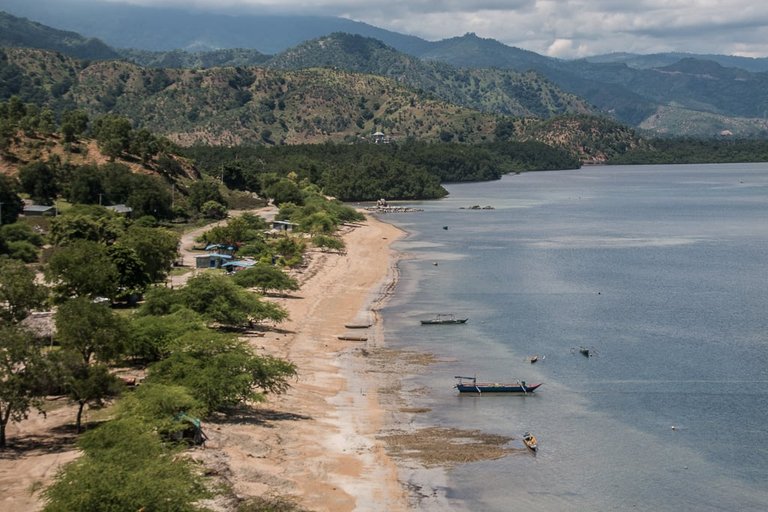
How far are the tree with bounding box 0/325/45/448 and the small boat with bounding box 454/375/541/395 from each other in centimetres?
2023

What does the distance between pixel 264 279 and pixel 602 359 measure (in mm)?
25042

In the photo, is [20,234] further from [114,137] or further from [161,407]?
[161,407]

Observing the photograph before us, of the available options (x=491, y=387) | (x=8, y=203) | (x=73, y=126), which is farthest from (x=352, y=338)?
(x=73, y=126)

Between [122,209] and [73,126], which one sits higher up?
[73,126]

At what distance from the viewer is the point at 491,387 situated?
159 feet

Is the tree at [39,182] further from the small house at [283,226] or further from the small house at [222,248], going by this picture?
the small house at [222,248]

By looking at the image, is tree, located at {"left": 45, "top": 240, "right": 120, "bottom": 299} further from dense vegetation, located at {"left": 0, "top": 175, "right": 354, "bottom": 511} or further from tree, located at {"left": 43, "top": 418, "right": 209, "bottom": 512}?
tree, located at {"left": 43, "top": 418, "right": 209, "bottom": 512}

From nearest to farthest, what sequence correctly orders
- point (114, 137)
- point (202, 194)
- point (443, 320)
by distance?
point (443, 320) → point (202, 194) → point (114, 137)

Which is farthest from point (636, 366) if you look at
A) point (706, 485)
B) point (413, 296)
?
point (413, 296)

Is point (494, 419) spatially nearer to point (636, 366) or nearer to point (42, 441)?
point (636, 366)

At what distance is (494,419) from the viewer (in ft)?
145

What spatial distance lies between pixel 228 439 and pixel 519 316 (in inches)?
1388

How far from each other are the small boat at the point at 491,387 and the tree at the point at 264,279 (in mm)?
23626

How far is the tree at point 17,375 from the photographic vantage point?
33.7 metres
